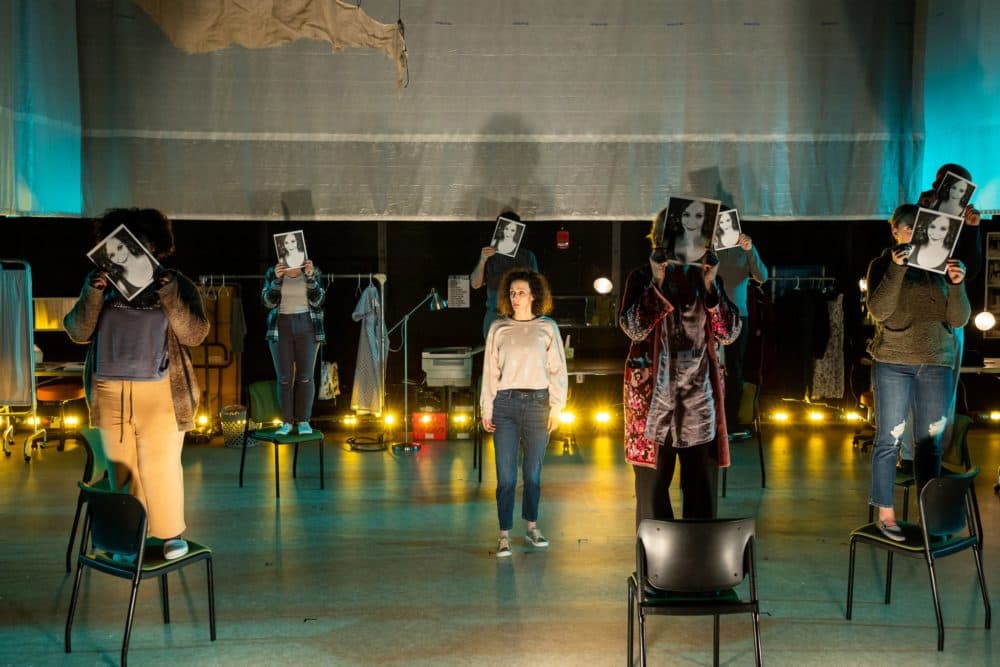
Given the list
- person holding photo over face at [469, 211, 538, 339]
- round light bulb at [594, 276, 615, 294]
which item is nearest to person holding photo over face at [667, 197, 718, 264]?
person holding photo over face at [469, 211, 538, 339]

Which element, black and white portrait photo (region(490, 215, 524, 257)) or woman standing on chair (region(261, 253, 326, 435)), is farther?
woman standing on chair (region(261, 253, 326, 435))

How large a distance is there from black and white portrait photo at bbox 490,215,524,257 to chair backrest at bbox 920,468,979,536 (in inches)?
155

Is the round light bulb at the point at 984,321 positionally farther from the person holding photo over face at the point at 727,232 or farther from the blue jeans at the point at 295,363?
the blue jeans at the point at 295,363

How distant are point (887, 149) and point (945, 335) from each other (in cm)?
344

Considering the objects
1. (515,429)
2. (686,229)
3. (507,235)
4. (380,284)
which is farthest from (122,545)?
(380,284)

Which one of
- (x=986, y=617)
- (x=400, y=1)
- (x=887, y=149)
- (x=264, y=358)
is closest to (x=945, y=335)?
(x=986, y=617)

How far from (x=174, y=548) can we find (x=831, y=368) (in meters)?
7.20

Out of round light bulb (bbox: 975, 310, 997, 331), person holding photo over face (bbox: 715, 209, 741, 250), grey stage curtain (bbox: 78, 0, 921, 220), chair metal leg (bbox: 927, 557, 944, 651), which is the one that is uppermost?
grey stage curtain (bbox: 78, 0, 921, 220)

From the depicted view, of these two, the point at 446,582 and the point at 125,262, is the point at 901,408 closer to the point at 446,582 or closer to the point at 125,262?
the point at 446,582

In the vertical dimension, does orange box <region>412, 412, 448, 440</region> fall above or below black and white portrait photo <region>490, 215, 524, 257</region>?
below

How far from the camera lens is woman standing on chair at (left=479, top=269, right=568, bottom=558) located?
5.19 metres

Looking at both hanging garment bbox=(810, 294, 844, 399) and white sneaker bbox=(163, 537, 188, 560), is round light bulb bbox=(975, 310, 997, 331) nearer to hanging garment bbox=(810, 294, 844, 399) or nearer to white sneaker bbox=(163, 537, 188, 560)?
hanging garment bbox=(810, 294, 844, 399)

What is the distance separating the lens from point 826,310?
31.2ft

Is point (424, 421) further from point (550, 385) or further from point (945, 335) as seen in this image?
point (945, 335)
